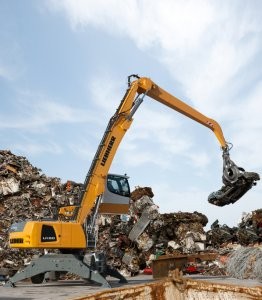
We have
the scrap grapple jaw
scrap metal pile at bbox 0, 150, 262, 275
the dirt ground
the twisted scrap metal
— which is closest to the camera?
the dirt ground

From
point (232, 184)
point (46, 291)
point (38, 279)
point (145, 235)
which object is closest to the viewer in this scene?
point (46, 291)

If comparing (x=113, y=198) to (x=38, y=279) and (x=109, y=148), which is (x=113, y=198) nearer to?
(x=109, y=148)

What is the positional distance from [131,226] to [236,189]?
5.29 meters

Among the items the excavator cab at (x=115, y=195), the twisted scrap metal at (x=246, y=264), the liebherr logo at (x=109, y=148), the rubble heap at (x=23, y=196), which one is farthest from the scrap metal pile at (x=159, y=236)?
the liebherr logo at (x=109, y=148)

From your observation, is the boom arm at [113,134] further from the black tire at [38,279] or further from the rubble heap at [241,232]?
the rubble heap at [241,232]

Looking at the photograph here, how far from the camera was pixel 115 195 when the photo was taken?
42.0ft

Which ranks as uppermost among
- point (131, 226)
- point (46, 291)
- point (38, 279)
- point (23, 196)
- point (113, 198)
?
point (23, 196)

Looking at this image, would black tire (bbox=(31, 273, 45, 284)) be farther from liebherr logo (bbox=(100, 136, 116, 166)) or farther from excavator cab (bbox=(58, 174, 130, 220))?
liebherr logo (bbox=(100, 136, 116, 166))

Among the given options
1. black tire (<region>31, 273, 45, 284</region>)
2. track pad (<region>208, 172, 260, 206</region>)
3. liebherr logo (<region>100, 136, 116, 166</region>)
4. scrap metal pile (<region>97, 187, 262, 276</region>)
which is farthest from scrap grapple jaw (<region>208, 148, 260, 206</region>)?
black tire (<region>31, 273, 45, 284</region>)

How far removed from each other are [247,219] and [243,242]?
1704 millimetres

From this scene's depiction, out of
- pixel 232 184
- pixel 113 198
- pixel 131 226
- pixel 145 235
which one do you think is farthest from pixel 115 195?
pixel 131 226

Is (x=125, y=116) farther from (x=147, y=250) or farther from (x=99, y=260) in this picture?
(x=147, y=250)

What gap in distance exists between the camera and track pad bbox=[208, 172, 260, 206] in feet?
47.0

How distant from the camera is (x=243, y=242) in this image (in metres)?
18.3
